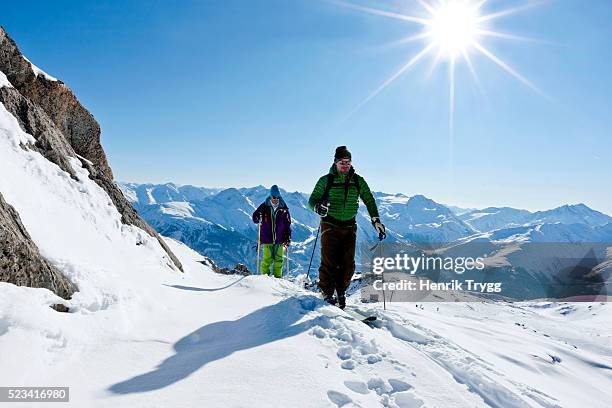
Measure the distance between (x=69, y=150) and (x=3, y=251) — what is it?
28.7 ft

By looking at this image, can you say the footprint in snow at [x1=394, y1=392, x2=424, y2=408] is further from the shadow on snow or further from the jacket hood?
the jacket hood

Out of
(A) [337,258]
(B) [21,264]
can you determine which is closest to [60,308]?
(B) [21,264]

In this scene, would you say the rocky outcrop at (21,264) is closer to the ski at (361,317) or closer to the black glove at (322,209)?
the black glove at (322,209)

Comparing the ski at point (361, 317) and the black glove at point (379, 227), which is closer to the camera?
the ski at point (361, 317)

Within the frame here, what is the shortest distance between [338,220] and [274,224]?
18.0ft

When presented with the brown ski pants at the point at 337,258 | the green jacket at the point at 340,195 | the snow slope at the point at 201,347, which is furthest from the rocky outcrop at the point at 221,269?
the green jacket at the point at 340,195

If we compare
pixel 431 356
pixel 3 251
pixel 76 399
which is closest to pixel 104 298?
pixel 3 251

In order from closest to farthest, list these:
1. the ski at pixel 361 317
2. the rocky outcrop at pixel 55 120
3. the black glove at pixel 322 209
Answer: the ski at pixel 361 317 → the black glove at pixel 322 209 → the rocky outcrop at pixel 55 120

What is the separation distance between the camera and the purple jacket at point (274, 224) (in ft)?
45.1

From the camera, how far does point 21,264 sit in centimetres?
496

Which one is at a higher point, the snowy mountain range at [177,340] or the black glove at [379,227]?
the black glove at [379,227]

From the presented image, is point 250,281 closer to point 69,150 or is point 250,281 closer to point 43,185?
point 43,185

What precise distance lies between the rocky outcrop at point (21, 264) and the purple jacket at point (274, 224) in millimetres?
8371

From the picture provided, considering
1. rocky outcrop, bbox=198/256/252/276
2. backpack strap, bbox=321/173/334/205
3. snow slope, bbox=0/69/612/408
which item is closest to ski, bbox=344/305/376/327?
snow slope, bbox=0/69/612/408
